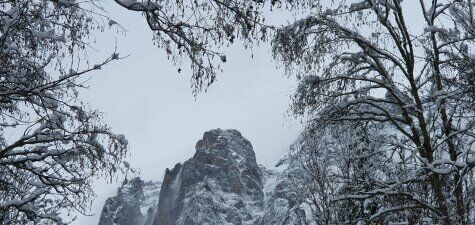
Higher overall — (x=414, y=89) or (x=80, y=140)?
Result: (x=414, y=89)

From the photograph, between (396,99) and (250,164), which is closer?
(396,99)

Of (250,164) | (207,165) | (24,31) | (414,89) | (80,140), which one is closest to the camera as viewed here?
(24,31)

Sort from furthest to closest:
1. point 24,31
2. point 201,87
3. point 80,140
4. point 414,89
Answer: point 414,89 < point 80,140 < point 24,31 < point 201,87

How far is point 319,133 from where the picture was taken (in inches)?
310

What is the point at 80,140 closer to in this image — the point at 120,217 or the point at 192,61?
the point at 192,61

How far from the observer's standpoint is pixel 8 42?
5.77m

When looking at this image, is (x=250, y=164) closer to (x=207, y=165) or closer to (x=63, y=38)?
(x=207, y=165)

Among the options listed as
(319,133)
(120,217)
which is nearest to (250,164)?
(120,217)

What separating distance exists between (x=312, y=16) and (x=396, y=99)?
175 cm

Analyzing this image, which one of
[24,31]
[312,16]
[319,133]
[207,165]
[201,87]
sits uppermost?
[207,165]

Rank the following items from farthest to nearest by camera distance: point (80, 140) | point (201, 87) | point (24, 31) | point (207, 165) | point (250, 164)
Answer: point (250, 164) → point (207, 165) → point (80, 140) → point (24, 31) → point (201, 87)

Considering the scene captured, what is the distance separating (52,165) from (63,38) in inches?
97.8

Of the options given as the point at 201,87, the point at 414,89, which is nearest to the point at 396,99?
the point at 414,89

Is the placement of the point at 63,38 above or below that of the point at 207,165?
below
